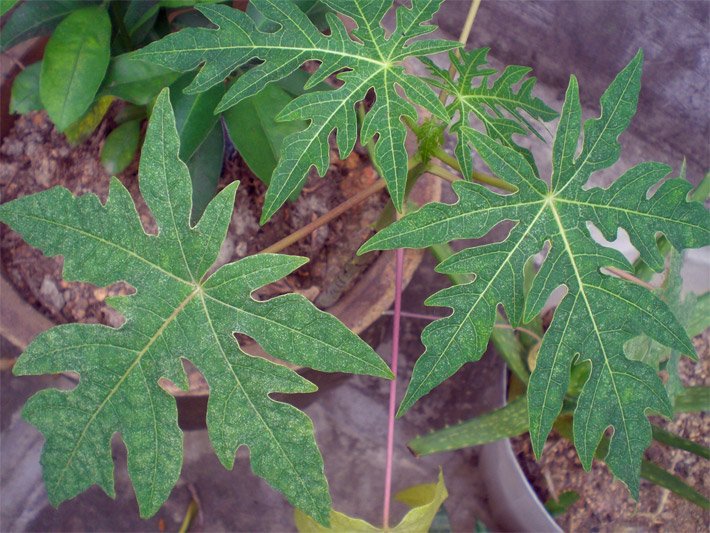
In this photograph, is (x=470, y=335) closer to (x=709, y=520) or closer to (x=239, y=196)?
(x=239, y=196)

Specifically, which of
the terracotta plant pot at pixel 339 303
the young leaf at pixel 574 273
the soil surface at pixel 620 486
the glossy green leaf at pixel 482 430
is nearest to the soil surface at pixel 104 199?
the terracotta plant pot at pixel 339 303

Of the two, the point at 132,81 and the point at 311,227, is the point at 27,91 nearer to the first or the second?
the point at 132,81

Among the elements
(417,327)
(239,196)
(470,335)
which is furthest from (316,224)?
(417,327)

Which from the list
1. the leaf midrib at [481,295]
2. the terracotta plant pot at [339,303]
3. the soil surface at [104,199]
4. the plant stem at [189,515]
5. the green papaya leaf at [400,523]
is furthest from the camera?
the plant stem at [189,515]

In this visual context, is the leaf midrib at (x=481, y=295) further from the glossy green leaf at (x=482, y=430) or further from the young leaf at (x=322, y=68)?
the glossy green leaf at (x=482, y=430)

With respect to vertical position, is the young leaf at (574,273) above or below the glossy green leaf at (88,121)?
above

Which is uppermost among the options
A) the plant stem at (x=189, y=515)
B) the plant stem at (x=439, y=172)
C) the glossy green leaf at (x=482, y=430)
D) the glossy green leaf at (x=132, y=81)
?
the plant stem at (x=439, y=172)
